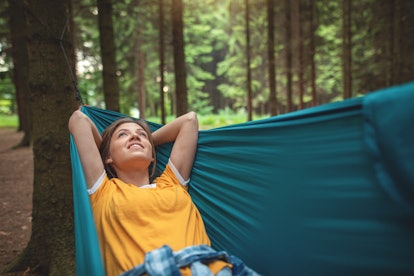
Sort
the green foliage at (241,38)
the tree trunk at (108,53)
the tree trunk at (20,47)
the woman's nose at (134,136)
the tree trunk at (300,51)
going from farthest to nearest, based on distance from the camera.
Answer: the tree trunk at (300,51) → the green foliage at (241,38) → the tree trunk at (20,47) → the tree trunk at (108,53) → the woman's nose at (134,136)

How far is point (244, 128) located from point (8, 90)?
20.8 m

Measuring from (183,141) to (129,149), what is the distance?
32 cm

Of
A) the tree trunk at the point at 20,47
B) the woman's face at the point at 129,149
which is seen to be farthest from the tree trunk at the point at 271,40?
the woman's face at the point at 129,149

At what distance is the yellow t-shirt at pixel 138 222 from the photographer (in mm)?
1288

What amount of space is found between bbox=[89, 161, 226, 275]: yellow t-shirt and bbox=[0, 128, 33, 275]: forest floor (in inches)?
53.9

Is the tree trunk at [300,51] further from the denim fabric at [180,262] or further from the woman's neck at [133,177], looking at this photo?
the denim fabric at [180,262]

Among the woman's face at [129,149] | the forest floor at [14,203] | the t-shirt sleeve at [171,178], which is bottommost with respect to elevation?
the forest floor at [14,203]

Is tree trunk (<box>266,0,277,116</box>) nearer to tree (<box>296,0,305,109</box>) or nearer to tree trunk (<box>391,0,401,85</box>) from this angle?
tree (<box>296,0,305,109</box>)

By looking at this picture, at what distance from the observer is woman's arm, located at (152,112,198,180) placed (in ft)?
5.65

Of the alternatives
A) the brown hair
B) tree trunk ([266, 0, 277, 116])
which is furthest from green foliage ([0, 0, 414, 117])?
the brown hair

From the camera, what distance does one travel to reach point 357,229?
1050 mm

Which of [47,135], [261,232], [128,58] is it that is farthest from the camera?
[128,58]

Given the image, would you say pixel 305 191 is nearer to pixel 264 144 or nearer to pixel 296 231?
pixel 296 231

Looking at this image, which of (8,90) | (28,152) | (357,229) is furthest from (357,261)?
(8,90)
